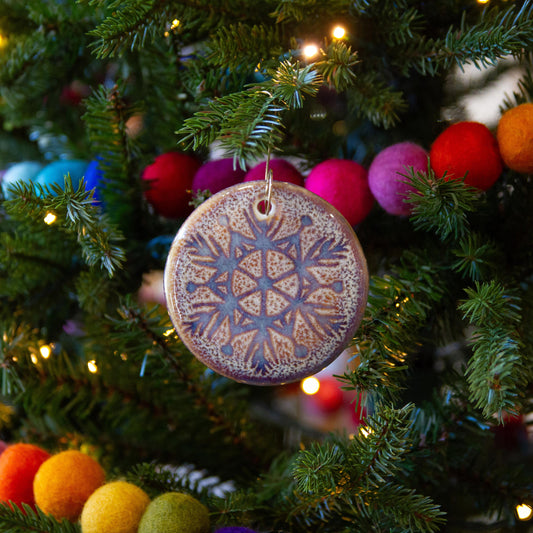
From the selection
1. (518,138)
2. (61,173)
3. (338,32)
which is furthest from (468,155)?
(61,173)

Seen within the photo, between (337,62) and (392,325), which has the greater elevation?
(337,62)

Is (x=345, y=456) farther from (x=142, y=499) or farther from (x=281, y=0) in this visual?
(x=281, y=0)

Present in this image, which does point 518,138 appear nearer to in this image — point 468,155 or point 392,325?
point 468,155

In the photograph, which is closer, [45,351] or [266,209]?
[266,209]

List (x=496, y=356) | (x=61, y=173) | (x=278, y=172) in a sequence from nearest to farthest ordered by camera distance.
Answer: (x=496, y=356)
(x=278, y=172)
(x=61, y=173)

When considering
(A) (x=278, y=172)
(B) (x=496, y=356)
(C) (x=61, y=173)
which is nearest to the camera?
(B) (x=496, y=356)

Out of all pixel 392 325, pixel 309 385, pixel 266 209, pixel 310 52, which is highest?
pixel 310 52

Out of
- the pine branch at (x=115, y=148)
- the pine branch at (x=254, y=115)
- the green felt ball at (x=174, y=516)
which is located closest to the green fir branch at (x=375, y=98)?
the pine branch at (x=254, y=115)

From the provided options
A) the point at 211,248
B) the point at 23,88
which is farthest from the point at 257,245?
the point at 23,88
